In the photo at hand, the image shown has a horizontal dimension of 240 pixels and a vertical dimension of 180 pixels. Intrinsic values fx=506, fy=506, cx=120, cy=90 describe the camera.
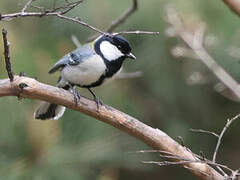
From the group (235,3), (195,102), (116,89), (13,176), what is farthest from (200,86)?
(13,176)

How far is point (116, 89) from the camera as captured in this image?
2754mm

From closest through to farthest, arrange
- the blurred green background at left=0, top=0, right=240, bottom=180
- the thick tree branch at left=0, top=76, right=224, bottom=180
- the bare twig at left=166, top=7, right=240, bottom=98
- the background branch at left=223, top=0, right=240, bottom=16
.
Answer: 1. the thick tree branch at left=0, top=76, right=224, bottom=180
2. the background branch at left=223, top=0, right=240, bottom=16
3. the bare twig at left=166, top=7, right=240, bottom=98
4. the blurred green background at left=0, top=0, right=240, bottom=180

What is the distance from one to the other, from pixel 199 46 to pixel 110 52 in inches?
15.4

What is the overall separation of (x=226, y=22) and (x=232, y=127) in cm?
68

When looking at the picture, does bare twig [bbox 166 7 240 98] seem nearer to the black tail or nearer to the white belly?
the white belly

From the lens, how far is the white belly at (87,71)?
2.14 meters

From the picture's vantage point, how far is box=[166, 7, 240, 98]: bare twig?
2.12 m

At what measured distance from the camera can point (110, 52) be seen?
2.24 meters

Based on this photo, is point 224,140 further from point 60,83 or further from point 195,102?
point 60,83

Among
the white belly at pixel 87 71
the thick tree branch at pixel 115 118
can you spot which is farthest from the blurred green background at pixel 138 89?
the thick tree branch at pixel 115 118

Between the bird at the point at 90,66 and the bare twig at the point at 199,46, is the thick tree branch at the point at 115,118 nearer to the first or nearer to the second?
the bird at the point at 90,66

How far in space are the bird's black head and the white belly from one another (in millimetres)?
54

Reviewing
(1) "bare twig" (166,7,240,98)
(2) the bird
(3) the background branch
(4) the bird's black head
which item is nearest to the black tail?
(2) the bird

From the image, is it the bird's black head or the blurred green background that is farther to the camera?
the blurred green background
